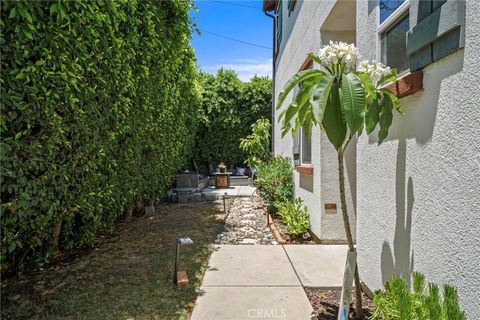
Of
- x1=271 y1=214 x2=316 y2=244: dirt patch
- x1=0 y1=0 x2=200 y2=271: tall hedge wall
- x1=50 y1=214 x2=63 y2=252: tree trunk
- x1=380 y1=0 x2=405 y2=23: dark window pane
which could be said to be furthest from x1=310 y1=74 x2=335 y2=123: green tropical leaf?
x1=271 y1=214 x2=316 y2=244: dirt patch

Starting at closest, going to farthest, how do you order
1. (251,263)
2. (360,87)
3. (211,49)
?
Result: (360,87) → (251,263) → (211,49)

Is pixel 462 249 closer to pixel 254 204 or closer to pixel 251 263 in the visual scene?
pixel 251 263

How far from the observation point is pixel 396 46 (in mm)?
2717

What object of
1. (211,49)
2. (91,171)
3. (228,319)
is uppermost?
(211,49)

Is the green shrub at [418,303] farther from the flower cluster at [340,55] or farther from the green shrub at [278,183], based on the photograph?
the green shrub at [278,183]

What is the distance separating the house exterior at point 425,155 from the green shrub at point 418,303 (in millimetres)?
106

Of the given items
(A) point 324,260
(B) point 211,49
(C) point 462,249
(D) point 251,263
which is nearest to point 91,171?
(D) point 251,263

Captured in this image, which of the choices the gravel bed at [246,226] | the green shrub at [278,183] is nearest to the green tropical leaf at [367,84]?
the gravel bed at [246,226]

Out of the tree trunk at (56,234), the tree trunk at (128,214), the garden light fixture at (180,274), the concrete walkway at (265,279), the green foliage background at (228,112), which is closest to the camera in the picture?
the concrete walkway at (265,279)

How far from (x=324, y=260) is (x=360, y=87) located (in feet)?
9.10

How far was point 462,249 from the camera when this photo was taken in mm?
1780

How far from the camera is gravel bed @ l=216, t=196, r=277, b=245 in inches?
217

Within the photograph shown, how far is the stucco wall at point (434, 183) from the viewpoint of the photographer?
170 centimetres

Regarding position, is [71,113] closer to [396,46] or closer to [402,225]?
[396,46]
